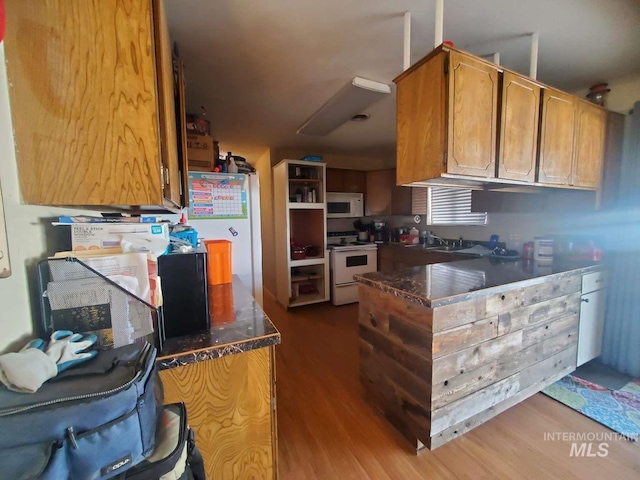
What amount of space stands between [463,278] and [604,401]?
1348 millimetres

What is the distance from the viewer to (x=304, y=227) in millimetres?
4133

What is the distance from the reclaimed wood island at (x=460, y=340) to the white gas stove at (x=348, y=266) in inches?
77.9

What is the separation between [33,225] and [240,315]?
0.73 meters

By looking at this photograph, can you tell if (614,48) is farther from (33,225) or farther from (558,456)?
(33,225)

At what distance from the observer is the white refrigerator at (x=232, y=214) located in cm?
212

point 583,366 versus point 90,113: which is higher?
point 90,113

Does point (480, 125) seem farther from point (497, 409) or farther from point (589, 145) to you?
point (497, 409)

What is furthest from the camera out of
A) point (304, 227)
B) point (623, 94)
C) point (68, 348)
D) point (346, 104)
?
point (304, 227)

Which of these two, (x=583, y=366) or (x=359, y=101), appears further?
(x=359, y=101)

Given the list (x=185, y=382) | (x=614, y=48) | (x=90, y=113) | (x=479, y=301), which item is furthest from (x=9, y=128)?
(x=614, y=48)

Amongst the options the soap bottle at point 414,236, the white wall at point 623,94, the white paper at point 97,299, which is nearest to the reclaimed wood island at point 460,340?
the white paper at point 97,299

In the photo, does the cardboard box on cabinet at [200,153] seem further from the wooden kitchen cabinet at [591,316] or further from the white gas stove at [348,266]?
the wooden kitchen cabinet at [591,316]

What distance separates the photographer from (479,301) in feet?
4.57

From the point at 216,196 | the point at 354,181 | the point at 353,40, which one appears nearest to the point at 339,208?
the point at 354,181
